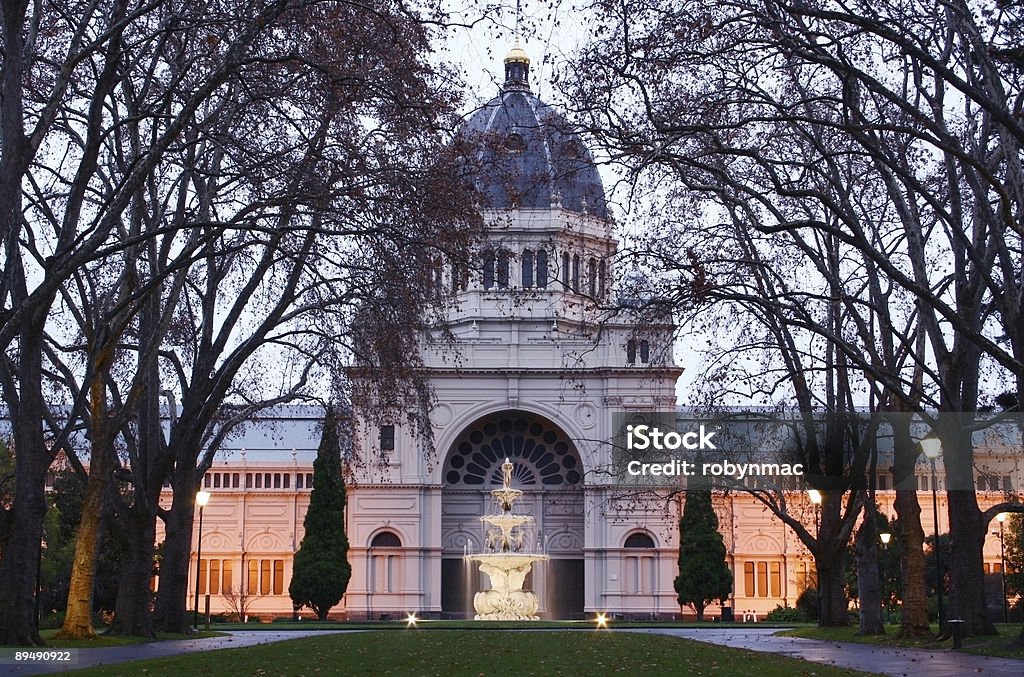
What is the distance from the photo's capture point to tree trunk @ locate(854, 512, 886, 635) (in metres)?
36.2

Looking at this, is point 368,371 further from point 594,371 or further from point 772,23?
point 594,371

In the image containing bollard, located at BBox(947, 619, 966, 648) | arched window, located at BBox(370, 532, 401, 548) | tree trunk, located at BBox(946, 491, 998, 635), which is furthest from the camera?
arched window, located at BBox(370, 532, 401, 548)

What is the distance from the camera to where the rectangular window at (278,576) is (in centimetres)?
8688

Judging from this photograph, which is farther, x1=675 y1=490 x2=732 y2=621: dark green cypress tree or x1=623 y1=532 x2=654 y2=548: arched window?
x1=623 y1=532 x2=654 y2=548: arched window

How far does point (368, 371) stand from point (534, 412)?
150ft

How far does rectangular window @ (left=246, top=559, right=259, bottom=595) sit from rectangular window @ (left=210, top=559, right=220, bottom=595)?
1.75 m

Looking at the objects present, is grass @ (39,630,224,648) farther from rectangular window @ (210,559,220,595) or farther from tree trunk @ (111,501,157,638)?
rectangular window @ (210,559,220,595)

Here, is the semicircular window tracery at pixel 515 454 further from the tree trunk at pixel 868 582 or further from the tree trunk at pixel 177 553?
the tree trunk at pixel 177 553

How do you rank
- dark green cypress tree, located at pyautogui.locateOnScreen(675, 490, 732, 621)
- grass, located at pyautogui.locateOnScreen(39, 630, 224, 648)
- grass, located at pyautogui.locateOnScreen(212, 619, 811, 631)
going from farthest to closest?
dark green cypress tree, located at pyautogui.locateOnScreen(675, 490, 732, 621) → grass, located at pyautogui.locateOnScreen(212, 619, 811, 631) → grass, located at pyautogui.locateOnScreen(39, 630, 224, 648)

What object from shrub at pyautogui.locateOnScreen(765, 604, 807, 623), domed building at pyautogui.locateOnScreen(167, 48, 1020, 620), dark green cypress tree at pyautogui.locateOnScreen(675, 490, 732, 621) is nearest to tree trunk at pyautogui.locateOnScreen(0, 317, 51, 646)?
shrub at pyautogui.locateOnScreen(765, 604, 807, 623)

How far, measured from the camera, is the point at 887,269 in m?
22.3

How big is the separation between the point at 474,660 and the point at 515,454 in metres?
55.6

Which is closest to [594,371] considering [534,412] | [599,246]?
[534,412]

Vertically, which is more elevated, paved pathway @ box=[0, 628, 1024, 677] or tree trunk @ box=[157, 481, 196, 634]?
tree trunk @ box=[157, 481, 196, 634]
